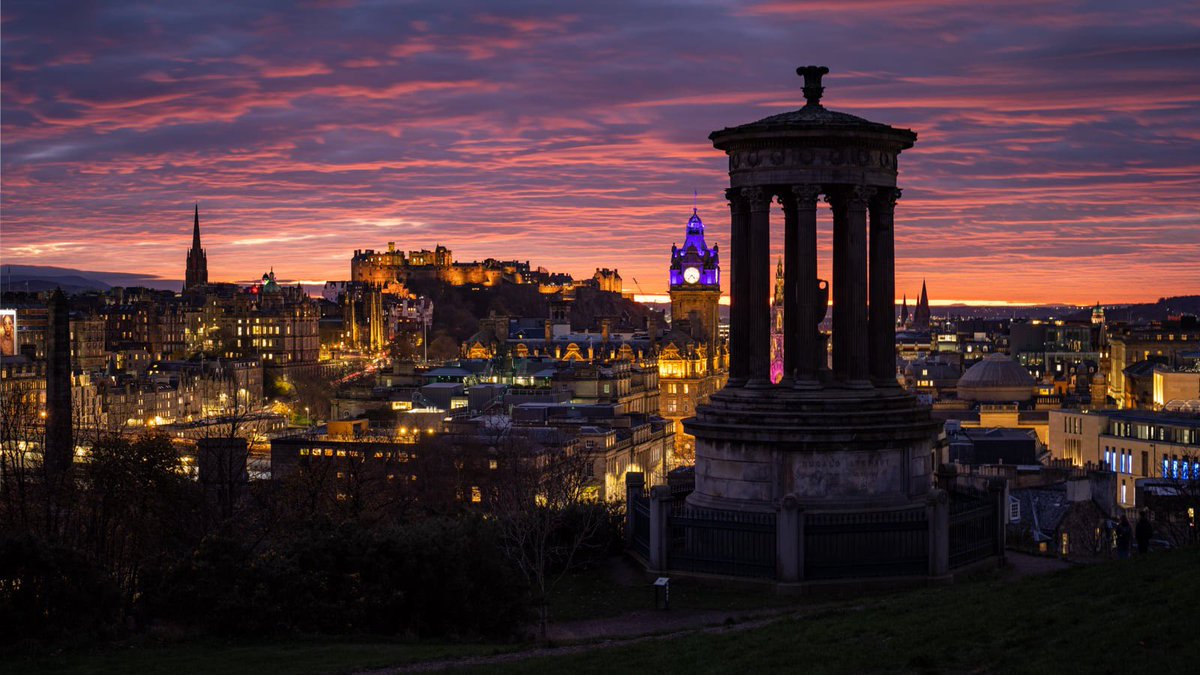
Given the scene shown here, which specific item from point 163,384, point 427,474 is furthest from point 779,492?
point 163,384

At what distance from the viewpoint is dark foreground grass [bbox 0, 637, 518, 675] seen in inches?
980

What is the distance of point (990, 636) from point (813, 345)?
46.1 ft

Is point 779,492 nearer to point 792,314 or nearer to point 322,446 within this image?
point 792,314

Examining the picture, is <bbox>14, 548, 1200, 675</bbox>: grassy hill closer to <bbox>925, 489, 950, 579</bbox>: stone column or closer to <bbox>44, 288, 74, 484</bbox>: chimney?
<bbox>925, 489, 950, 579</bbox>: stone column

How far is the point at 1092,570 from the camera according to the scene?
27266mm

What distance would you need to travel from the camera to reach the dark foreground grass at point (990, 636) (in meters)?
20.4

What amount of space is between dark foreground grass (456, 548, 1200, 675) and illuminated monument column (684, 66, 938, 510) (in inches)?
259

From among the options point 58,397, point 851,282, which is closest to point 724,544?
point 851,282

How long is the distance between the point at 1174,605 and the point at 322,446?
319 feet

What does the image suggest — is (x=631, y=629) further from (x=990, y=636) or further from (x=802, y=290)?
(x=802, y=290)

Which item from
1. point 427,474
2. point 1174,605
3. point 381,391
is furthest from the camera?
point 381,391

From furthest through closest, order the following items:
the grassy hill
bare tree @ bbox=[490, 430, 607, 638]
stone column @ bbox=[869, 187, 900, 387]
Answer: stone column @ bbox=[869, 187, 900, 387] < bare tree @ bbox=[490, 430, 607, 638] < the grassy hill

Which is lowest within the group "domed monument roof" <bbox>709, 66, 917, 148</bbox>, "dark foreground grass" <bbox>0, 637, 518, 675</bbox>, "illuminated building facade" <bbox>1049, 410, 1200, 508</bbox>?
"illuminated building facade" <bbox>1049, 410, 1200, 508</bbox>

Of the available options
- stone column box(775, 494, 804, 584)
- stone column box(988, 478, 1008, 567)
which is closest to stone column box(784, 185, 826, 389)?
stone column box(775, 494, 804, 584)
